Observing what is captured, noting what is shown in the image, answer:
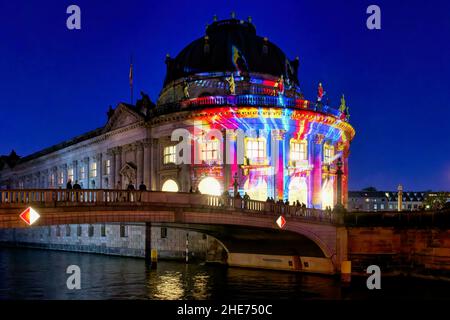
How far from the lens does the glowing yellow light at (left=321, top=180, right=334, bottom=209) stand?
51091mm

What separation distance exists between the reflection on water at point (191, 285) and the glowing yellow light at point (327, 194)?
459 inches

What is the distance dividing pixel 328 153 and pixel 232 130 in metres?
9.61

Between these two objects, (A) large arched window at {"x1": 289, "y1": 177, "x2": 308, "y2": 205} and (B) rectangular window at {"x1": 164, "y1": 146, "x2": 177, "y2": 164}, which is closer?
(A) large arched window at {"x1": 289, "y1": 177, "x2": 308, "y2": 205}

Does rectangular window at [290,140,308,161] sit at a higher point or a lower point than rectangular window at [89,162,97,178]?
higher

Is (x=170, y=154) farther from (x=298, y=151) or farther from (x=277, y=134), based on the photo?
(x=298, y=151)

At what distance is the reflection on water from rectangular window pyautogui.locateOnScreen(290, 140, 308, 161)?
439 inches

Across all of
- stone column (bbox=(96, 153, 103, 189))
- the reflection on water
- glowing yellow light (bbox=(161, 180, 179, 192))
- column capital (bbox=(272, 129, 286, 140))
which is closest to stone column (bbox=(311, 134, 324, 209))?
column capital (bbox=(272, 129, 286, 140))

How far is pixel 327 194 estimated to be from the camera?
170ft

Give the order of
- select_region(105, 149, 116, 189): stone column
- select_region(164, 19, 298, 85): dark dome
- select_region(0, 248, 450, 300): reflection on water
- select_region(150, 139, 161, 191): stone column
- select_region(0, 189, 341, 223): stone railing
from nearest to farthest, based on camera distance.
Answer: select_region(0, 189, 341, 223): stone railing
select_region(0, 248, 450, 300): reflection on water
select_region(150, 139, 161, 191): stone column
select_region(164, 19, 298, 85): dark dome
select_region(105, 149, 116, 189): stone column

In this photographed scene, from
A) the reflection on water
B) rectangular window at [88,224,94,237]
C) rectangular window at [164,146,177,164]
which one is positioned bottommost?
the reflection on water

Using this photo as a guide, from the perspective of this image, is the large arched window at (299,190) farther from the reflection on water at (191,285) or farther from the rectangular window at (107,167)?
the rectangular window at (107,167)

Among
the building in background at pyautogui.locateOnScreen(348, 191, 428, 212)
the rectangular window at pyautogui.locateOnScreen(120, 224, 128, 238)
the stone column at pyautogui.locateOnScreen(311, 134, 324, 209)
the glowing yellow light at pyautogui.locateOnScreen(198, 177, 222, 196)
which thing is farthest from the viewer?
the building in background at pyautogui.locateOnScreen(348, 191, 428, 212)

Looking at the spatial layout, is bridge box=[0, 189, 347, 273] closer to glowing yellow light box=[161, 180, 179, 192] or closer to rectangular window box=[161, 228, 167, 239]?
glowing yellow light box=[161, 180, 179, 192]
